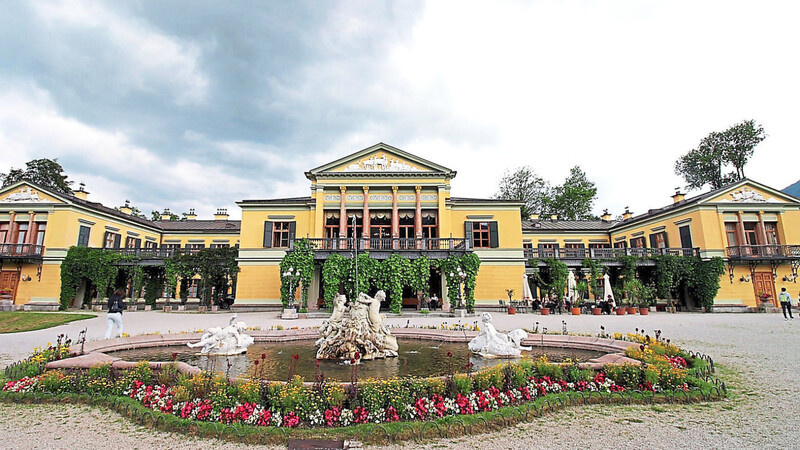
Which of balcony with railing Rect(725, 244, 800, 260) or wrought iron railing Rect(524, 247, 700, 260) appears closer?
balcony with railing Rect(725, 244, 800, 260)

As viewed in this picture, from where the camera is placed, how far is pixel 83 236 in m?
26.0

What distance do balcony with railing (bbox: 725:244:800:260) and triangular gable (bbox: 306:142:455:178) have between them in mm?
19466

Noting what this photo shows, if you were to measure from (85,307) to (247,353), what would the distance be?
24.8 m

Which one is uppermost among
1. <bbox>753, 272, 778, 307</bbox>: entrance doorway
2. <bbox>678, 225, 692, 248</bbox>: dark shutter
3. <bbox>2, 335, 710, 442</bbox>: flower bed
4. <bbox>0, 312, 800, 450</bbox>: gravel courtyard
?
<bbox>678, 225, 692, 248</bbox>: dark shutter

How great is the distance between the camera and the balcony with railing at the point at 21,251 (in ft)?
→ 79.0

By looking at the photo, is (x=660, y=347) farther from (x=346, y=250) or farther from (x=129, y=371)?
(x=346, y=250)

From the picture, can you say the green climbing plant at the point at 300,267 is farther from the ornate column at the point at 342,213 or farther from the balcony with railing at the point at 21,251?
the balcony with railing at the point at 21,251

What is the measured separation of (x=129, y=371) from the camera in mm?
5562

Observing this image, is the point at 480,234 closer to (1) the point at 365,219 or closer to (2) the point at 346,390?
(1) the point at 365,219

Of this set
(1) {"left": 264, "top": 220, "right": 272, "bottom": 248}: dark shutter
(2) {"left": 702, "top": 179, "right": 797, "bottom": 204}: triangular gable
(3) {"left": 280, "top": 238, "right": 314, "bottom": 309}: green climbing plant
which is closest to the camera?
(3) {"left": 280, "top": 238, "right": 314, "bottom": 309}: green climbing plant

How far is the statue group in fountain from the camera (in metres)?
7.75

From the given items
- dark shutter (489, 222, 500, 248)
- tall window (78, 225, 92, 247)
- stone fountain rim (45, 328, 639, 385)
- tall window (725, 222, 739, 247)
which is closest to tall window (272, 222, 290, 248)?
tall window (78, 225, 92, 247)

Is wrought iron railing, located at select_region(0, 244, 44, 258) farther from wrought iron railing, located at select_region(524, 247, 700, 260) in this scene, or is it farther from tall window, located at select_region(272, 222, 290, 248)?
wrought iron railing, located at select_region(524, 247, 700, 260)

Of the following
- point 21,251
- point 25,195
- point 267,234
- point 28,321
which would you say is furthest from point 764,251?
point 25,195
